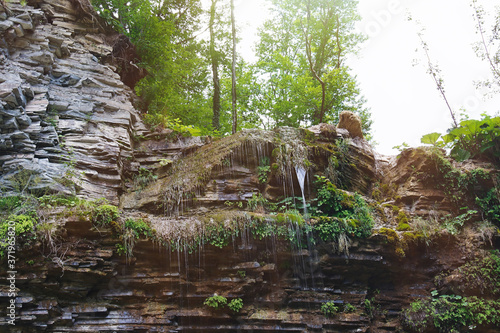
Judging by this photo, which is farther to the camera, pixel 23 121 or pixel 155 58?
pixel 155 58

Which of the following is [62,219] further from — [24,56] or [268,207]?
[24,56]

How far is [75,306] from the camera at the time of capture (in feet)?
21.6

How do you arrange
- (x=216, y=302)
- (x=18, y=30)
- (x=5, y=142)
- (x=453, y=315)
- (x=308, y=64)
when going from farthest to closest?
1. (x=308, y=64)
2. (x=18, y=30)
3. (x=5, y=142)
4. (x=453, y=315)
5. (x=216, y=302)

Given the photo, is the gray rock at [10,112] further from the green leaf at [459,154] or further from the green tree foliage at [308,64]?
the green leaf at [459,154]

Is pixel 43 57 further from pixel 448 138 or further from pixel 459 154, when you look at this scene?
pixel 459 154

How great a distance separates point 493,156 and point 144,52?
12.3 meters

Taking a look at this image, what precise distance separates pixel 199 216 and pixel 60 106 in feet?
16.9

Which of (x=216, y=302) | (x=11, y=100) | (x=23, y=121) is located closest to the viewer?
(x=216, y=302)

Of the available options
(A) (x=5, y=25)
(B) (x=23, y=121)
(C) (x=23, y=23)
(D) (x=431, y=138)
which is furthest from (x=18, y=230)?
(D) (x=431, y=138)

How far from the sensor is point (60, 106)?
31.1ft

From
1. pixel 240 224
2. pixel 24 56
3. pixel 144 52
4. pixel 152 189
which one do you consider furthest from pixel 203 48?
pixel 240 224

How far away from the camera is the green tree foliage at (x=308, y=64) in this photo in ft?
49.5

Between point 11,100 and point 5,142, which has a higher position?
point 11,100

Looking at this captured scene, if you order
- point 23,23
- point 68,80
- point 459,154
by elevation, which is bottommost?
point 459,154
